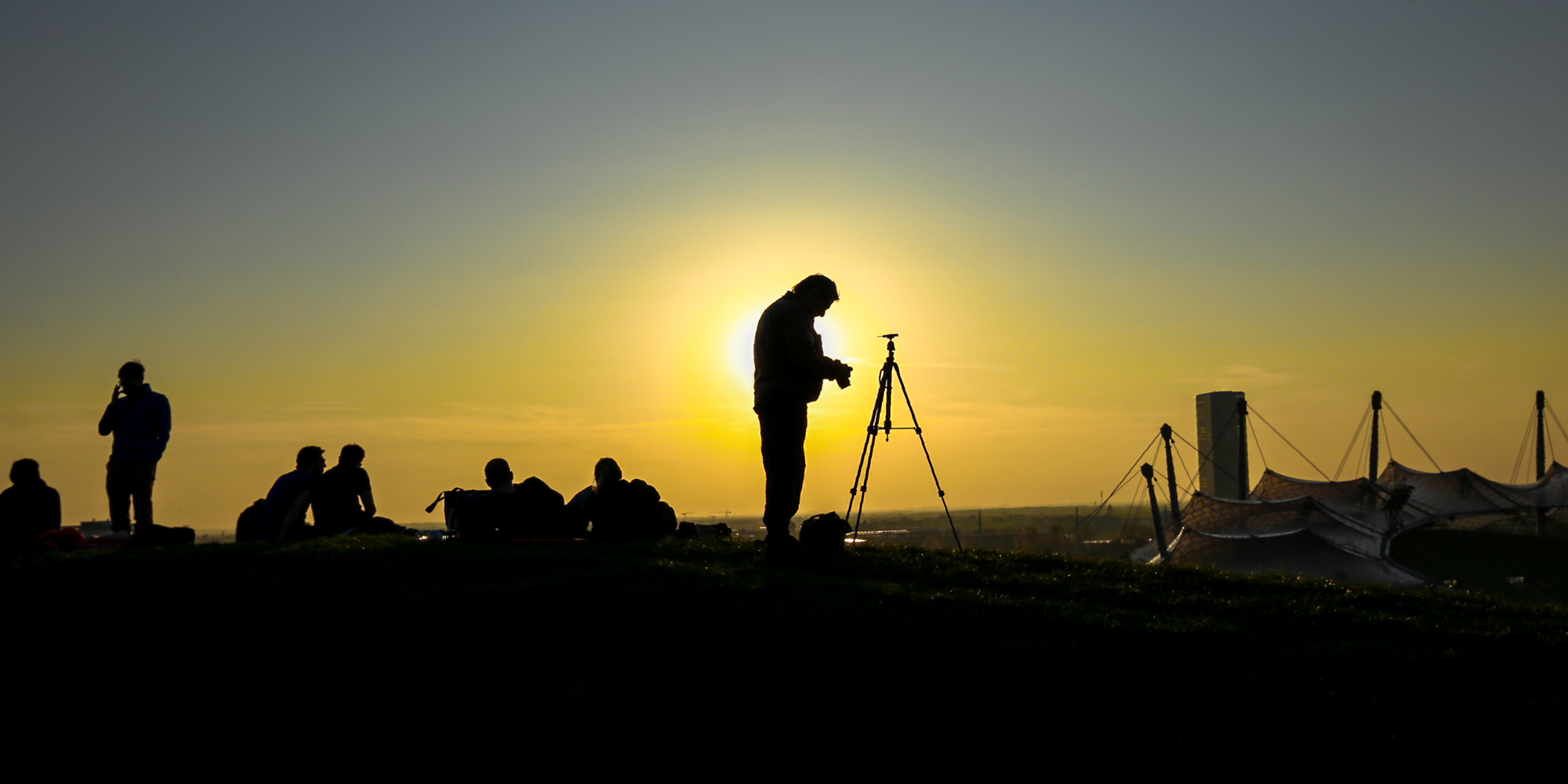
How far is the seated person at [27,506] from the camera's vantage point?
1208 cm

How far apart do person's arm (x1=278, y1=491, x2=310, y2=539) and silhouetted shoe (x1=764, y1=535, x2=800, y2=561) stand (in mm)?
6065

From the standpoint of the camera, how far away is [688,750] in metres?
5.79

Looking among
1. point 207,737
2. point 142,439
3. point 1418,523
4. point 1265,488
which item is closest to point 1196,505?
point 1265,488

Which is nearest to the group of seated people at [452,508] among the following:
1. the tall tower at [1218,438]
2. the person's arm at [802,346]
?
the person's arm at [802,346]

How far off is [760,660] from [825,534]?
13.1 ft

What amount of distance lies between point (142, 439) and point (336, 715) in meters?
8.43

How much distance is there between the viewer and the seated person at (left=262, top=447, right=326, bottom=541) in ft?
41.3

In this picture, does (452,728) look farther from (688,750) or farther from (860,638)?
(860,638)

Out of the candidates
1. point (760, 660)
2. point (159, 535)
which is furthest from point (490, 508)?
point (760, 660)

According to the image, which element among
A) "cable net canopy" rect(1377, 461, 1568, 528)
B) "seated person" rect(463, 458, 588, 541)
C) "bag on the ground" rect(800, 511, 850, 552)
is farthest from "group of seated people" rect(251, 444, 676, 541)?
"cable net canopy" rect(1377, 461, 1568, 528)

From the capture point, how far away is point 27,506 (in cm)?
1223

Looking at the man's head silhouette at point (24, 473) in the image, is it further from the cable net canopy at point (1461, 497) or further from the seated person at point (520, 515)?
the cable net canopy at point (1461, 497)

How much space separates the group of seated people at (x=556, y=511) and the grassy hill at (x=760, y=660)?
8.95ft

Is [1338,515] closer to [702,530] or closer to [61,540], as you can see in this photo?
[702,530]
